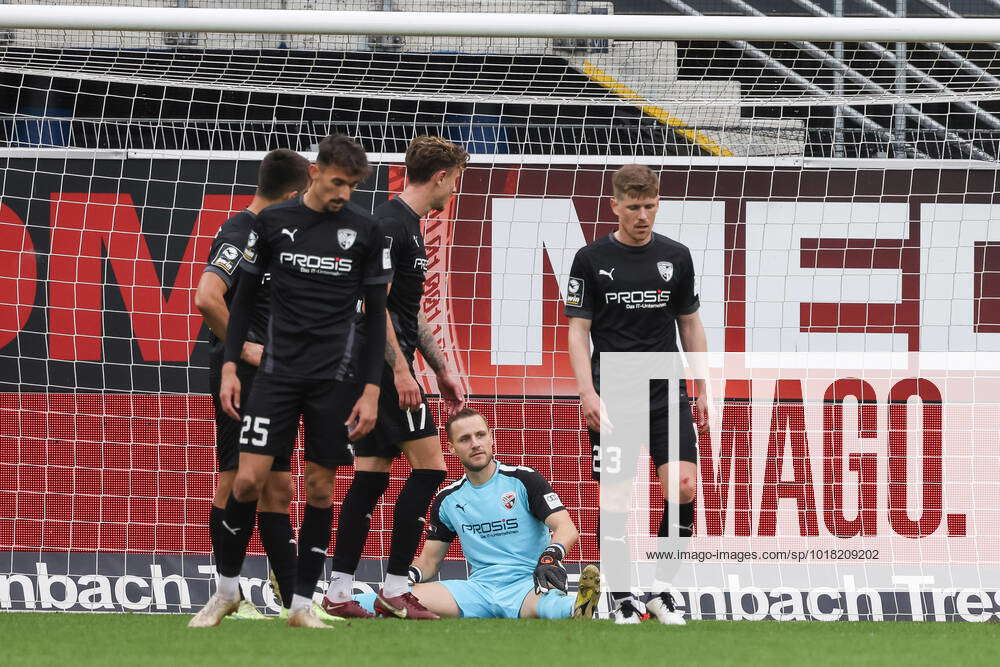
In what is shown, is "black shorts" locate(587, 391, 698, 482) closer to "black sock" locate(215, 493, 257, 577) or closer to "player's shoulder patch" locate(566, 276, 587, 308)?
"player's shoulder patch" locate(566, 276, 587, 308)

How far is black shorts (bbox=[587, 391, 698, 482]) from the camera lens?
5.09 meters

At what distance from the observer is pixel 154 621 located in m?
5.09

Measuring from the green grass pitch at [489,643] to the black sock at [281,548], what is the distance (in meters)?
0.13

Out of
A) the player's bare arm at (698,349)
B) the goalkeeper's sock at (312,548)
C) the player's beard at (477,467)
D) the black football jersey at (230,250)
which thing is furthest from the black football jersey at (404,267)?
the player's bare arm at (698,349)

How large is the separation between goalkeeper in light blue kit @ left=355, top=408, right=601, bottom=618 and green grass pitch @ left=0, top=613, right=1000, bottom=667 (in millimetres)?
526

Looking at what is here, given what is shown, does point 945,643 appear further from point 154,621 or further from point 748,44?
point 748,44

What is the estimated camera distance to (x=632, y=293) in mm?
5148

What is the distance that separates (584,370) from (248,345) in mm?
1270

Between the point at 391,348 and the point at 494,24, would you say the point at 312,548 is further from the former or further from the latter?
the point at 494,24

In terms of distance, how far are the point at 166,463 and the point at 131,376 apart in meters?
0.51

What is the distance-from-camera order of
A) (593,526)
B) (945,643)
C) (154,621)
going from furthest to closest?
(593,526) → (154,621) → (945,643)

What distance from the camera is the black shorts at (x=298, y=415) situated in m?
4.37

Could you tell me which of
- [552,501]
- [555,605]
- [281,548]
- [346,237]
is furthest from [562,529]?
[346,237]

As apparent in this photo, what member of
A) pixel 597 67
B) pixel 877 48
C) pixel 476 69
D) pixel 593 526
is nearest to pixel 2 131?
pixel 476 69
